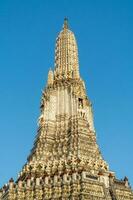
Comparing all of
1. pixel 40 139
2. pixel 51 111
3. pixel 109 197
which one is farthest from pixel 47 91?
pixel 109 197

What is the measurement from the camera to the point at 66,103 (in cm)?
5522

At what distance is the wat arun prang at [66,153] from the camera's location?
40.2 meters

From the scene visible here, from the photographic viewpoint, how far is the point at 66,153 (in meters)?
47.0

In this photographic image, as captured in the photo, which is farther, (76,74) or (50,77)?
(50,77)

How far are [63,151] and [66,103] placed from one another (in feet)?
33.0

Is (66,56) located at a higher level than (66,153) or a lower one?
higher

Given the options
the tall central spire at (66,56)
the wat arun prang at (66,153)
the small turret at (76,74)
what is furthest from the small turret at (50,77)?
the small turret at (76,74)

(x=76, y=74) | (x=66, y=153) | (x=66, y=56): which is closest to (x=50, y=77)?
(x=76, y=74)

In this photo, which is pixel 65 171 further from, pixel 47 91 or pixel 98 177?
pixel 47 91

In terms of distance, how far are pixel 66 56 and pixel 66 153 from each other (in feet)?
72.8

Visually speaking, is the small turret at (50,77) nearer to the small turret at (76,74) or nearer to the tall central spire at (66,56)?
the tall central spire at (66,56)

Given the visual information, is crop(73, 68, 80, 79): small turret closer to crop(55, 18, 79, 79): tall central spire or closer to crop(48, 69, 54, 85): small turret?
crop(55, 18, 79, 79): tall central spire

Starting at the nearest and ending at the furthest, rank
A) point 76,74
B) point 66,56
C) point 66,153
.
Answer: point 66,153, point 76,74, point 66,56

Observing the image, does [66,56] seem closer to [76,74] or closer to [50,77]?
[76,74]
